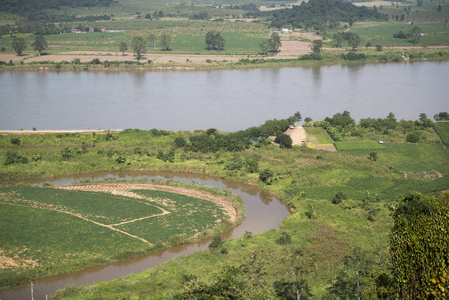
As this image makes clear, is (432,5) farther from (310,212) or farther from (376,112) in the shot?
(310,212)

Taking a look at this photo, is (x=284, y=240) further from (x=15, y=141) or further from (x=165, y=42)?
(x=165, y=42)

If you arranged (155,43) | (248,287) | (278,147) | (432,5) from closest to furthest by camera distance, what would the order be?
1. (248,287)
2. (278,147)
3. (155,43)
4. (432,5)

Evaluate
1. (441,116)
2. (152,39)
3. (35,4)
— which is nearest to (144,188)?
(441,116)

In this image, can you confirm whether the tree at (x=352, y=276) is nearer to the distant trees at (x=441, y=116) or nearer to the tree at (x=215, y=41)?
the distant trees at (x=441, y=116)

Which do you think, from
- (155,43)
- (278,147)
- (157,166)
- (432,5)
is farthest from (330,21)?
(157,166)

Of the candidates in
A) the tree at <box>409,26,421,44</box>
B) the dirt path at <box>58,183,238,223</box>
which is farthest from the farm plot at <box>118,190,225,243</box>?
the tree at <box>409,26,421,44</box>
